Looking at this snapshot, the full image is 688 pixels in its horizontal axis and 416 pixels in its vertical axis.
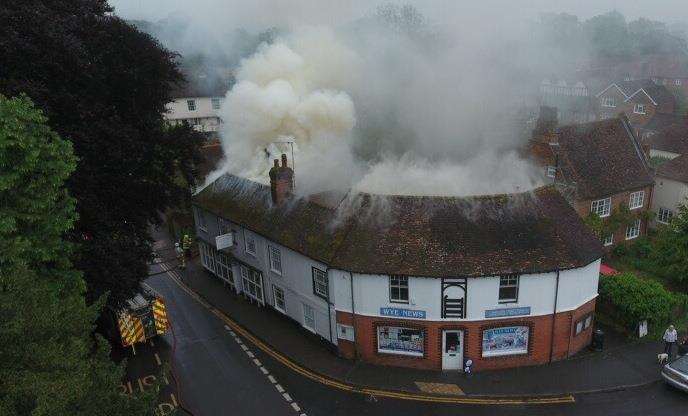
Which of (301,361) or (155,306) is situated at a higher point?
(155,306)

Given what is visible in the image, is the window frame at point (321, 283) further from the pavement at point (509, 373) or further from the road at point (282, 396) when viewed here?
the road at point (282, 396)

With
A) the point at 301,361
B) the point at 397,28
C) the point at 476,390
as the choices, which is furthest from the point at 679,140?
the point at 301,361

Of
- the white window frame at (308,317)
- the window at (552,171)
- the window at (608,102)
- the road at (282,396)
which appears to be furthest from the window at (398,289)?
the window at (608,102)

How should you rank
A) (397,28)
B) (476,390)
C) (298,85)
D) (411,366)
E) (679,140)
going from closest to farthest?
(476,390) → (411,366) → (298,85) → (397,28) → (679,140)

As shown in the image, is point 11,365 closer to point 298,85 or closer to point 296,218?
point 296,218

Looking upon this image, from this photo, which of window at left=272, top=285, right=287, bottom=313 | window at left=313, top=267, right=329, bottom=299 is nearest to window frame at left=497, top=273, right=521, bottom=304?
window at left=313, top=267, right=329, bottom=299

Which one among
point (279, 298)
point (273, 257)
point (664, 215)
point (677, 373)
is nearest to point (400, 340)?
point (279, 298)
